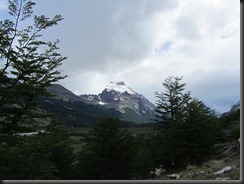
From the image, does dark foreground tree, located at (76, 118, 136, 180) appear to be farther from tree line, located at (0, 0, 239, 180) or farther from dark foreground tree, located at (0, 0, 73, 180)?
dark foreground tree, located at (0, 0, 73, 180)

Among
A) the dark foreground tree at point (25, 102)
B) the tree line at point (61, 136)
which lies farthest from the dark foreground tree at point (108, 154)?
the dark foreground tree at point (25, 102)

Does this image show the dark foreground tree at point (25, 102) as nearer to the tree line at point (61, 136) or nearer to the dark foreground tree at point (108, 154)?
the tree line at point (61, 136)

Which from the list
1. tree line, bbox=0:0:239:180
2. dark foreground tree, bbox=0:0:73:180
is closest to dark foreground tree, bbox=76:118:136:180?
tree line, bbox=0:0:239:180

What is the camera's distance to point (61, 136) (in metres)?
22.0

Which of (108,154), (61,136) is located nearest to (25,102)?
(61,136)

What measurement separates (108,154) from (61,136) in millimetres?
14393

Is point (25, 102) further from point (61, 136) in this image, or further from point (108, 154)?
point (108, 154)

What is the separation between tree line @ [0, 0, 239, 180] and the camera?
65.0 ft

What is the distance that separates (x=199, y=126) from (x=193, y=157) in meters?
2.70

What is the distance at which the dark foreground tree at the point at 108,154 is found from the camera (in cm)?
3472

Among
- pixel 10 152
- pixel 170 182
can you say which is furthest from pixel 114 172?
pixel 170 182

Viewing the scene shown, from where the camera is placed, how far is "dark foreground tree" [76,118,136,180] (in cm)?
3472

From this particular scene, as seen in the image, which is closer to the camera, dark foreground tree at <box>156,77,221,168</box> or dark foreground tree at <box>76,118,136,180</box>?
dark foreground tree at <box>156,77,221,168</box>

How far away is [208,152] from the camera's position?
26672 millimetres
